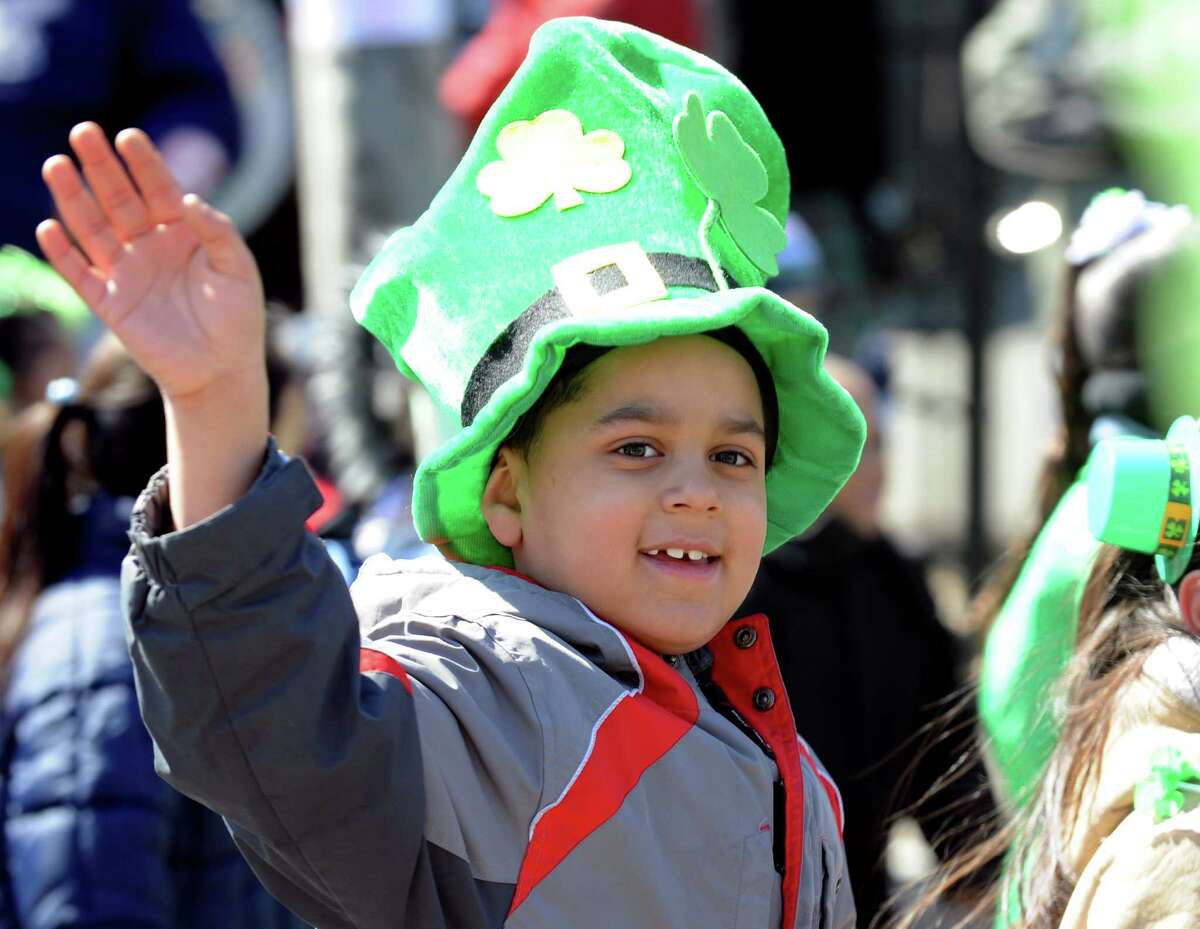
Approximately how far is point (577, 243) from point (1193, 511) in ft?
2.69

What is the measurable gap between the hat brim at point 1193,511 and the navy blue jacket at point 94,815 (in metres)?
1.58

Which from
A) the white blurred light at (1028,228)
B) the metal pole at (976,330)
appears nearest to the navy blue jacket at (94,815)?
the white blurred light at (1028,228)

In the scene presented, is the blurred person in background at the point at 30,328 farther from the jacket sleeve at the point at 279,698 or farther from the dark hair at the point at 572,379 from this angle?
the jacket sleeve at the point at 279,698

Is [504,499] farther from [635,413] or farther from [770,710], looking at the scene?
[770,710]

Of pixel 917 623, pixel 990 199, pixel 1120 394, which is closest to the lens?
pixel 1120 394

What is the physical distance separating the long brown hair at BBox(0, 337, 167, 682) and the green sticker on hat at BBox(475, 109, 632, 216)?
1.41m

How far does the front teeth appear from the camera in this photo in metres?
2.13

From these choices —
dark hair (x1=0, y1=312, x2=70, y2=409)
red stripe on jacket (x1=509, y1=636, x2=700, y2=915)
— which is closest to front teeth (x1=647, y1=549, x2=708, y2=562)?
red stripe on jacket (x1=509, y1=636, x2=700, y2=915)

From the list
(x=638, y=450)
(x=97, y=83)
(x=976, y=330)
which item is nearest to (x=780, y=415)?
(x=638, y=450)

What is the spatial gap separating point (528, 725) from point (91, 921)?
1.39 m

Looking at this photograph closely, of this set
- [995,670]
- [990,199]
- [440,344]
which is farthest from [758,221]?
[990,199]

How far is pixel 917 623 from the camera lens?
419 cm

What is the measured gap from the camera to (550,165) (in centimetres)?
222

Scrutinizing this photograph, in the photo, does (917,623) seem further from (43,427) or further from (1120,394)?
(43,427)
